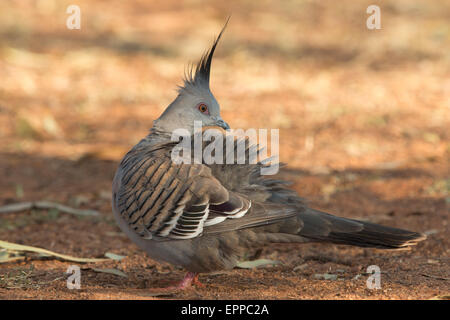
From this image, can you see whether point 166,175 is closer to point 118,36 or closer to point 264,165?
point 264,165

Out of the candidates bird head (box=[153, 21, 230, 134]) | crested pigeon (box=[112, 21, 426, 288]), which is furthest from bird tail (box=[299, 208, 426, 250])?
bird head (box=[153, 21, 230, 134])

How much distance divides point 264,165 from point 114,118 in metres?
5.52

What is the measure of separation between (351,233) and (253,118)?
531cm

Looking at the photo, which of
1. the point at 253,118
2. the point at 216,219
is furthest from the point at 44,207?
the point at 253,118

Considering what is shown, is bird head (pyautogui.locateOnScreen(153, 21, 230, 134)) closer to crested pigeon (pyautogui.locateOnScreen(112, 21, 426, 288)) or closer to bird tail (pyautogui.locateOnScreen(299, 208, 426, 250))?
crested pigeon (pyautogui.locateOnScreen(112, 21, 426, 288))

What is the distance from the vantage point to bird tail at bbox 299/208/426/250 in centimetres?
401

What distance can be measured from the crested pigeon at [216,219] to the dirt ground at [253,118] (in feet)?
0.91

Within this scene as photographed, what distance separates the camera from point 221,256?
13.2 feet

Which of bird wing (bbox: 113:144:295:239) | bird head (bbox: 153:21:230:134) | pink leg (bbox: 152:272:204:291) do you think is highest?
bird head (bbox: 153:21:230:134)

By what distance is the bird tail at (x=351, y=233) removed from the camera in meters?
4.01

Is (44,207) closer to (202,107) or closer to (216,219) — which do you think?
(202,107)

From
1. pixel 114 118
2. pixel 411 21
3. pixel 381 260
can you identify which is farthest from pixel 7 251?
pixel 411 21

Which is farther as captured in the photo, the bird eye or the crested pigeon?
the bird eye

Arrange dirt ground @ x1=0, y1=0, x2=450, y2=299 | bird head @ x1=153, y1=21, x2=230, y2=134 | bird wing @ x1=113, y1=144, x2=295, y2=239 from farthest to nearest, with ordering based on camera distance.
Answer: bird head @ x1=153, y1=21, x2=230, y2=134 < dirt ground @ x1=0, y1=0, x2=450, y2=299 < bird wing @ x1=113, y1=144, x2=295, y2=239
